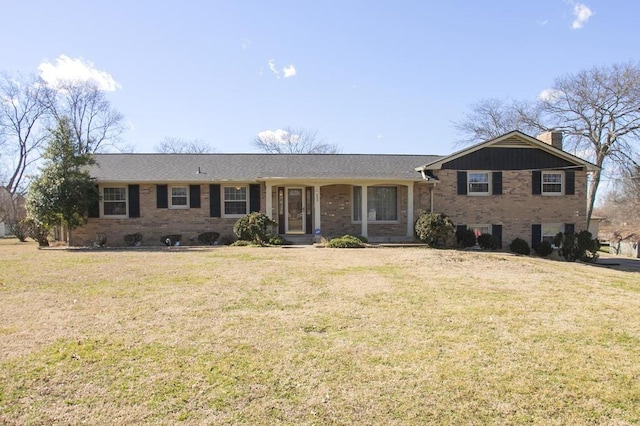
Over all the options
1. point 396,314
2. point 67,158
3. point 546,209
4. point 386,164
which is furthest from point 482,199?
point 67,158

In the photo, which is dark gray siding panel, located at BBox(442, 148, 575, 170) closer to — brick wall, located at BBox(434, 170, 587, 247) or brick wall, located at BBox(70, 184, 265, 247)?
brick wall, located at BBox(434, 170, 587, 247)

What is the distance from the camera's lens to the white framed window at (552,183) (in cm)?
1962

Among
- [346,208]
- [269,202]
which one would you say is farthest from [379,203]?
[269,202]

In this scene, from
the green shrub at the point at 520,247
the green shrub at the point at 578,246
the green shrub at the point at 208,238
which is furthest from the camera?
the green shrub at the point at 520,247

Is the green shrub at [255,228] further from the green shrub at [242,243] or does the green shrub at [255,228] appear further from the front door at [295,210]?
the front door at [295,210]

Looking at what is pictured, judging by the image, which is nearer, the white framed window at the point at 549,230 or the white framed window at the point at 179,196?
the white framed window at the point at 179,196

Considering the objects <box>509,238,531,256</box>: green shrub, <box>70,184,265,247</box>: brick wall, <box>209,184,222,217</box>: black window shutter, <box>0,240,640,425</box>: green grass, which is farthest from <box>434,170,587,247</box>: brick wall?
<box>0,240,640,425</box>: green grass

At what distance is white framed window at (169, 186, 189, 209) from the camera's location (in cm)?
1872

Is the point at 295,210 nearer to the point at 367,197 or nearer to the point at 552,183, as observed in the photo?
the point at 367,197

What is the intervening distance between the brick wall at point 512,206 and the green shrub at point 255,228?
7.69m

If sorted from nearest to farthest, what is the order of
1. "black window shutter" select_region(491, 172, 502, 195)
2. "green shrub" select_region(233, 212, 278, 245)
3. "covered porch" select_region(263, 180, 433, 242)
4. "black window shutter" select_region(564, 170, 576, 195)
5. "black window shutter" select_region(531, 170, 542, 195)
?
"green shrub" select_region(233, 212, 278, 245), "covered porch" select_region(263, 180, 433, 242), "black window shutter" select_region(491, 172, 502, 195), "black window shutter" select_region(531, 170, 542, 195), "black window shutter" select_region(564, 170, 576, 195)

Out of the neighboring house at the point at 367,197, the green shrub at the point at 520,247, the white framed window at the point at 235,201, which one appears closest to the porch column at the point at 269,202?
the neighboring house at the point at 367,197

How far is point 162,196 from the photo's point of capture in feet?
61.0

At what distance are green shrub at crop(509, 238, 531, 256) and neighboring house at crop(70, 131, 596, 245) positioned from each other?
83 centimetres
